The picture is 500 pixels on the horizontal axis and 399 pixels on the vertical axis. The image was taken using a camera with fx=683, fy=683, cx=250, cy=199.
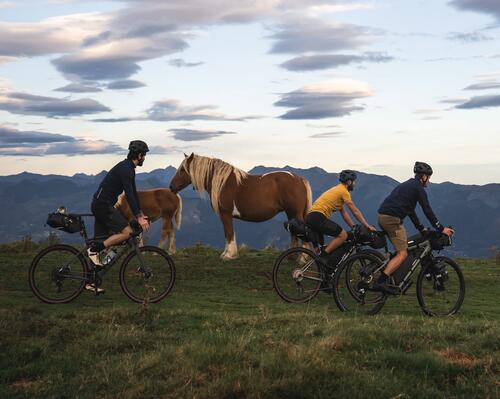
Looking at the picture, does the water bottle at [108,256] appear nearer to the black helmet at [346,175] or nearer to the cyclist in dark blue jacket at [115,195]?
the cyclist in dark blue jacket at [115,195]

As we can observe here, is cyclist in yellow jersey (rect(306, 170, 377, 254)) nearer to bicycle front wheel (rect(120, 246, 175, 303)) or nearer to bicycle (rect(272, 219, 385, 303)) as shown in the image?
bicycle (rect(272, 219, 385, 303))

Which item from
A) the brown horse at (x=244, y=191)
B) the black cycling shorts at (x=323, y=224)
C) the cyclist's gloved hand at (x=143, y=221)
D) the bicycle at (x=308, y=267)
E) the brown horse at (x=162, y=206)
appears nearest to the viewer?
the cyclist's gloved hand at (x=143, y=221)

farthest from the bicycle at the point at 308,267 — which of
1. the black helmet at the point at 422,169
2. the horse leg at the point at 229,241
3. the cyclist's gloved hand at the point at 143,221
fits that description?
the horse leg at the point at 229,241

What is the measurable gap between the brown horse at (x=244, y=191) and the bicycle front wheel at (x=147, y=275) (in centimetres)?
655

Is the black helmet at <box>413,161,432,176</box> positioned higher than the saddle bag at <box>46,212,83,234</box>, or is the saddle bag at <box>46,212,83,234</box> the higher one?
the black helmet at <box>413,161,432,176</box>

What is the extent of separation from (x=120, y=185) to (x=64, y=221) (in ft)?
3.77

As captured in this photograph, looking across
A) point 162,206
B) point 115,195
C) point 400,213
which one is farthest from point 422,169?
point 162,206

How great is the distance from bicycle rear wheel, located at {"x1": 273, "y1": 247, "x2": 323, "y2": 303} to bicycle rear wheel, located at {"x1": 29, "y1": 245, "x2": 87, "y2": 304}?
352 centimetres

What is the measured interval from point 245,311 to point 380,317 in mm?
2300

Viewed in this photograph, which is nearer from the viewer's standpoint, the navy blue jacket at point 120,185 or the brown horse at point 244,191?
the navy blue jacket at point 120,185

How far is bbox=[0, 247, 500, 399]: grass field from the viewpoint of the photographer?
7121 millimetres

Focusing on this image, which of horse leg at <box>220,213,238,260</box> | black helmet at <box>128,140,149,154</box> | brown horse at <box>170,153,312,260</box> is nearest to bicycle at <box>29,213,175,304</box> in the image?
black helmet at <box>128,140,149,154</box>

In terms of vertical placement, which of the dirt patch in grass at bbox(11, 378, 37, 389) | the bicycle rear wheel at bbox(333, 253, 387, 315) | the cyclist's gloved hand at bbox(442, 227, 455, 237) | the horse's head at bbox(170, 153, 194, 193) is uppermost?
the horse's head at bbox(170, 153, 194, 193)

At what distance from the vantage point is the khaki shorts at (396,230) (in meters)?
11.8
